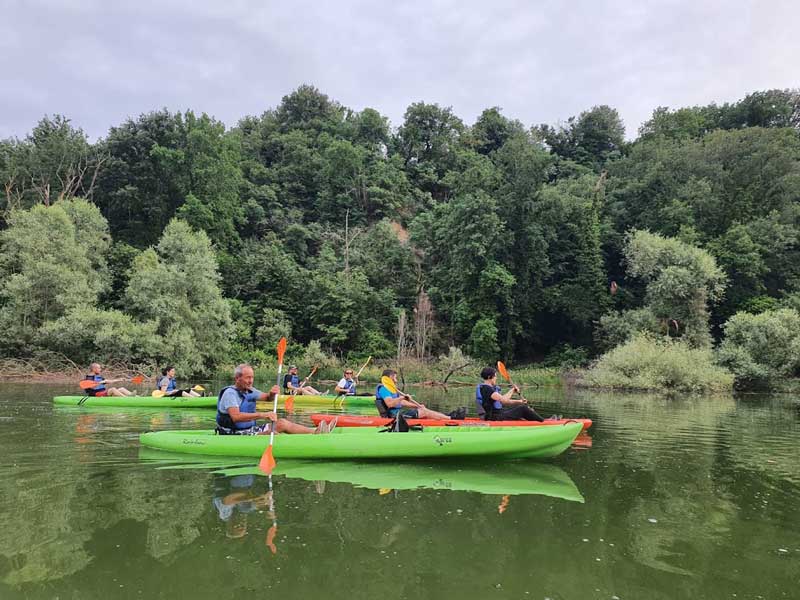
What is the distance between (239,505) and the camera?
5496mm

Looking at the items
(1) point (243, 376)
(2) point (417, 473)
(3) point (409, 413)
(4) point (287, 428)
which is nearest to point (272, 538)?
(2) point (417, 473)

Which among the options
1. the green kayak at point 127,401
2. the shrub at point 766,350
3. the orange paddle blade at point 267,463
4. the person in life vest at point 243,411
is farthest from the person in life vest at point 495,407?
the shrub at point 766,350

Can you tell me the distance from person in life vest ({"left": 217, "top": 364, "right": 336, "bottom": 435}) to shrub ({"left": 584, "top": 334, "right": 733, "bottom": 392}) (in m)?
17.3

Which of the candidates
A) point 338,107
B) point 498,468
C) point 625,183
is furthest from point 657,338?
point 338,107

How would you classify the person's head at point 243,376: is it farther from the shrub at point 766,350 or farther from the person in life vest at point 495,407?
the shrub at point 766,350

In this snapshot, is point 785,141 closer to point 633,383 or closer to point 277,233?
point 633,383

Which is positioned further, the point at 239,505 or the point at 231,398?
the point at 231,398

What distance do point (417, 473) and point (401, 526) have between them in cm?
222

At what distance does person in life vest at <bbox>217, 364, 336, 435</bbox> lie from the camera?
7727mm

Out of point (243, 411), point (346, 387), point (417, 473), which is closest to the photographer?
point (417, 473)

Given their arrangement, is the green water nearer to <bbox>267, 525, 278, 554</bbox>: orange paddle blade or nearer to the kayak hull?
<bbox>267, 525, 278, 554</bbox>: orange paddle blade

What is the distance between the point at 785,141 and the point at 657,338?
1878cm

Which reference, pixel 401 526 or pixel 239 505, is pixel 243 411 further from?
pixel 401 526

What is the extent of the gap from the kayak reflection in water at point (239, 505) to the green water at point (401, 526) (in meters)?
0.03
